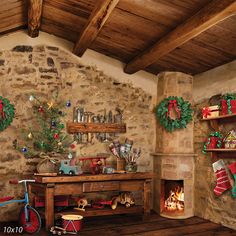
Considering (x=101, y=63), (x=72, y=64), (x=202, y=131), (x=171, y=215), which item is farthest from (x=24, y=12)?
(x=171, y=215)

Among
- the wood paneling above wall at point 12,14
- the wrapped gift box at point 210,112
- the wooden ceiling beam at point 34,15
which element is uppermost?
the wood paneling above wall at point 12,14

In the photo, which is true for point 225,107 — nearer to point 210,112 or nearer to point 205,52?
point 210,112

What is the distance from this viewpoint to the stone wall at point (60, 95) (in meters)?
4.50

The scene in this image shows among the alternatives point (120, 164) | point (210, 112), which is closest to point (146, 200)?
point (120, 164)

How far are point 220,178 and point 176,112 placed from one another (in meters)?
1.26

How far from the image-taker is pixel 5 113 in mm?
4336

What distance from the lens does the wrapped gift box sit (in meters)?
4.39

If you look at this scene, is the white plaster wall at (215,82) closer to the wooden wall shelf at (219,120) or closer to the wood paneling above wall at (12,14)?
the wooden wall shelf at (219,120)

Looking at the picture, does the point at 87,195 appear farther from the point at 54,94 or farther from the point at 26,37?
the point at 26,37

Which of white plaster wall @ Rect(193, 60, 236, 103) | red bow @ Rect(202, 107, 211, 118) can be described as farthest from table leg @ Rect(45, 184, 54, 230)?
white plaster wall @ Rect(193, 60, 236, 103)

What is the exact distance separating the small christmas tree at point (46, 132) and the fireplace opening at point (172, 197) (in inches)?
75.2

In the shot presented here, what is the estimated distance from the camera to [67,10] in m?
3.96

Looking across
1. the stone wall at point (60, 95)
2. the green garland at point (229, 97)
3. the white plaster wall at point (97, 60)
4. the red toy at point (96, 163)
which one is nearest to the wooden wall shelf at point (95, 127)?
the stone wall at point (60, 95)

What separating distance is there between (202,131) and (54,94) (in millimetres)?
2530
